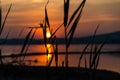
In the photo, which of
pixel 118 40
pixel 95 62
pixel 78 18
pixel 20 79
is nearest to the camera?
pixel 78 18

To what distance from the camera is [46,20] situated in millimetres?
3770

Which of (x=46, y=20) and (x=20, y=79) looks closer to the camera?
(x=46, y=20)

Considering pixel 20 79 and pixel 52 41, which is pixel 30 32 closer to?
pixel 52 41

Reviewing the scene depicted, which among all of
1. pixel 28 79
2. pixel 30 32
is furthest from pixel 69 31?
pixel 28 79

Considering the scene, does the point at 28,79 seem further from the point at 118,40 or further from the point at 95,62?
the point at 118,40

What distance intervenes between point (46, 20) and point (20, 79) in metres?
9.55

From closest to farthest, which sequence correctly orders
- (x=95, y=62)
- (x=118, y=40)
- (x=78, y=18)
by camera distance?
1. (x=78, y=18)
2. (x=95, y=62)
3. (x=118, y=40)

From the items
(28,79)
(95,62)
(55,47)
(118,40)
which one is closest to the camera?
(55,47)

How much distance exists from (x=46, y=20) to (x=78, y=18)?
1.54 feet

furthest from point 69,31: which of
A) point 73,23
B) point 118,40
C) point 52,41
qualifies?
point 118,40

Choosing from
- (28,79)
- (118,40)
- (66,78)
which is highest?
(66,78)

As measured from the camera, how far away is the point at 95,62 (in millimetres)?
3893

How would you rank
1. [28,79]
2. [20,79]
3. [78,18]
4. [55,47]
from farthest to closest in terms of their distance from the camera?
[28,79], [20,79], [55,47], [78,18]

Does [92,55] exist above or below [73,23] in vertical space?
below
